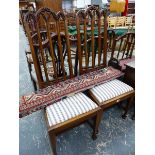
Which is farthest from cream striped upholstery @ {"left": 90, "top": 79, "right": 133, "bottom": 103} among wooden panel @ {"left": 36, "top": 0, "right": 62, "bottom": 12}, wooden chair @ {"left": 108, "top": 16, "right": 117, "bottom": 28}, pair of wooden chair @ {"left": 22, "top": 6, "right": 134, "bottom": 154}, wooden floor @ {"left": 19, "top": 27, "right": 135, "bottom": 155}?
wooden chair @ {"left": 108, "top": 16, "right": 117, "bottom": 28}

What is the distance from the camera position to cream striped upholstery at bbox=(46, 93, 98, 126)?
1247mm

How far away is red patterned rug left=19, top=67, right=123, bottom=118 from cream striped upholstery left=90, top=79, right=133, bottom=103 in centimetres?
6

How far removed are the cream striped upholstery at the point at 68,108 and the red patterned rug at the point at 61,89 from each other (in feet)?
0.23

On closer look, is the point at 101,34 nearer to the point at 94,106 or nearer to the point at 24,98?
the point at 94,106

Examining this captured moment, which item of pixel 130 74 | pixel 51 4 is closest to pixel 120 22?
pixel 51 4

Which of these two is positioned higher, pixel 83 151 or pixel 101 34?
pixel 101 34

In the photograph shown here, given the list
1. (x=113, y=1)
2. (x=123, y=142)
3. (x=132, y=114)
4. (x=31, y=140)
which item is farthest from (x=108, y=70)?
(x=113, y=1)

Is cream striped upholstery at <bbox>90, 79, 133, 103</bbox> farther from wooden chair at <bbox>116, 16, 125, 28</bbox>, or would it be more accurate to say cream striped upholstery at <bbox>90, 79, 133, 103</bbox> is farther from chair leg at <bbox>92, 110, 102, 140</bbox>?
wooden chair at <bbox>116, 16, 125, 28</bbox>

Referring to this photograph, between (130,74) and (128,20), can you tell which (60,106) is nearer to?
(130,74)

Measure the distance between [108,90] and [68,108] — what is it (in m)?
0.52

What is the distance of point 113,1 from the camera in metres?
5.38

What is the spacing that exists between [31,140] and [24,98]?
529mm

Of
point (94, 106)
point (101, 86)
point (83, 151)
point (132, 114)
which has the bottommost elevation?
point (83, 151)

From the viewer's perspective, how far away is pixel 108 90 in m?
1.59
